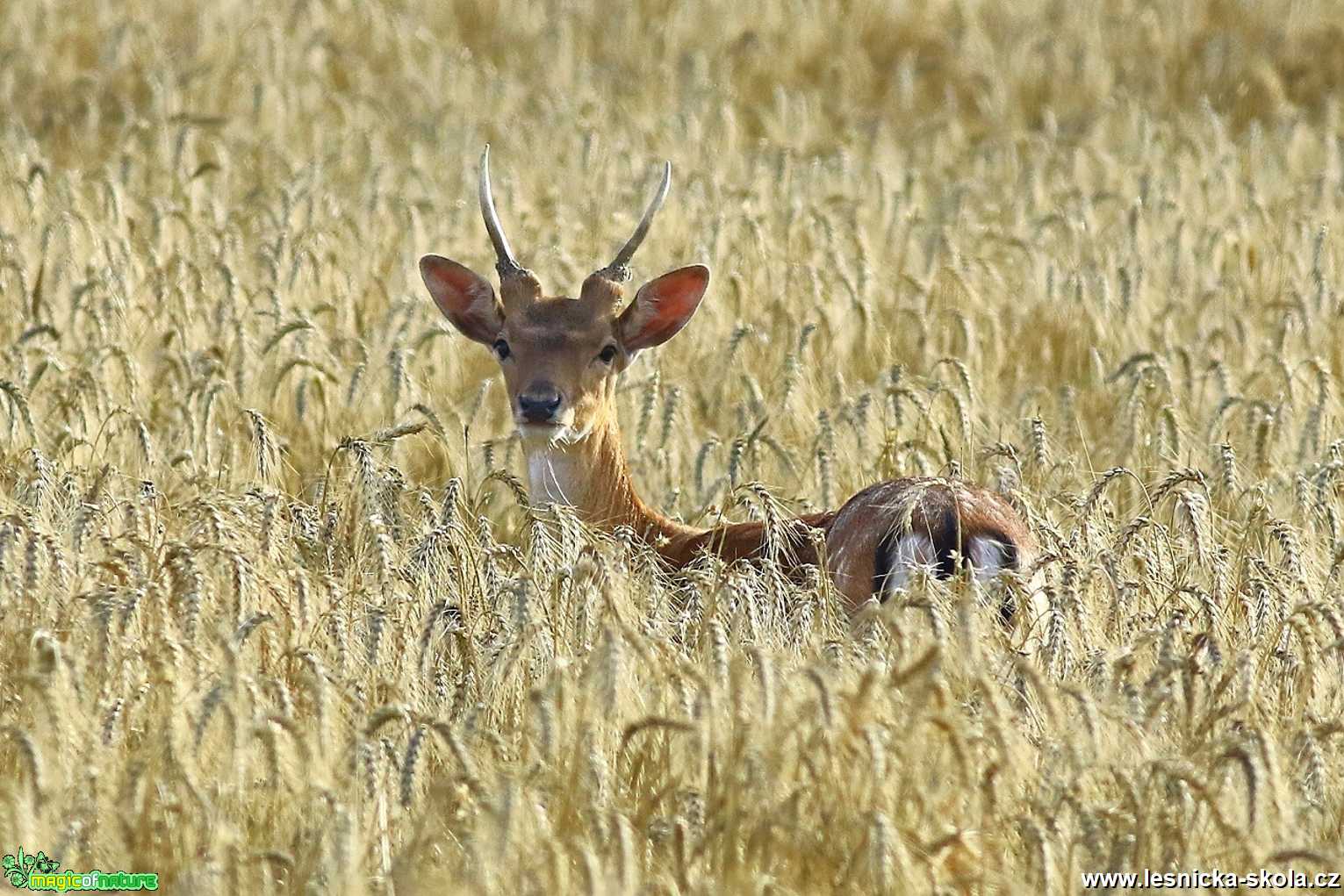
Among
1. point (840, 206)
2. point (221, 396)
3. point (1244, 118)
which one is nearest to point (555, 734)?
point (221, 396)

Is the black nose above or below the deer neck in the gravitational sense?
above

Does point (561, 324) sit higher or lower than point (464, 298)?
lower

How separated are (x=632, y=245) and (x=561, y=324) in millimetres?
357

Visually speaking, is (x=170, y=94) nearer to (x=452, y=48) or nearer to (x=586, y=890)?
(x=452, y=48)

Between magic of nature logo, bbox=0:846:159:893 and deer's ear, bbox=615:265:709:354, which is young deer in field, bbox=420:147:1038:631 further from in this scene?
magic of nature logo, bbox=0:846:159:893

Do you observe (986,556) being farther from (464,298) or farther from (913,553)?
(464,298)

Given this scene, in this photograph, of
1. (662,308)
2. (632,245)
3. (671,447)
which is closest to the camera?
(632,245)

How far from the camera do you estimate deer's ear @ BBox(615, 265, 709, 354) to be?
7055 mm

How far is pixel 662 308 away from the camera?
712 cm

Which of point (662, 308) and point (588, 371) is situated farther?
point (662, 308)

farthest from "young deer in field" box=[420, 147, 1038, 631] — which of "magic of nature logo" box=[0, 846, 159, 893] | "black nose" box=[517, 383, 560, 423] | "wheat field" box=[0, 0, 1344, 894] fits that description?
"magic of nature logo" box=[0, 846, 159, 893]

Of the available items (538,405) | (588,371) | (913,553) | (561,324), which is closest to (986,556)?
(913,553)

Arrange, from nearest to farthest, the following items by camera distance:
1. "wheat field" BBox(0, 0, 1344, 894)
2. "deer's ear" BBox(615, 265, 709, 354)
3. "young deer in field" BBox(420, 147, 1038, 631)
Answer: "wheat field" BBox(0, 0, 1344, 894) < "young deer in field" BBox(420, 147, 1038, 631) < "deer's ear" BBox(615, 265, 709, 354)

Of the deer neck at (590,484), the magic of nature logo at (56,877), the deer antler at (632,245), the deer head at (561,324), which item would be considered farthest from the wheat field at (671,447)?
the deer antler at (632,245)
